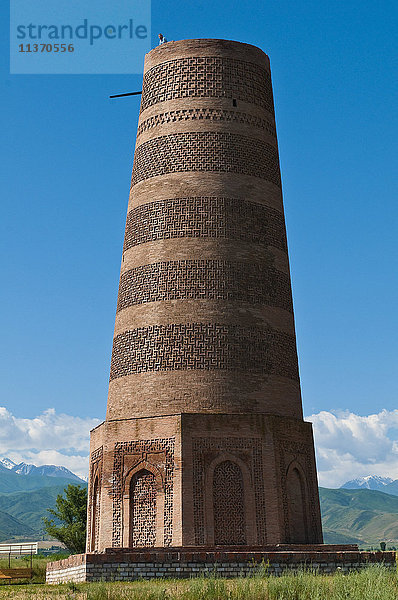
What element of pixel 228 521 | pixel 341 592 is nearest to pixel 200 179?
pixel 228 521

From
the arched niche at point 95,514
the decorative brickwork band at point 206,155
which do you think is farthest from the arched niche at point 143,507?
the decorative brickwork band at point 206,155

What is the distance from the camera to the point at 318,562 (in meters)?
16.0

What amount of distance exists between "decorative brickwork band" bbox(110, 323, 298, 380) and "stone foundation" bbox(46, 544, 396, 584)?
219 inches

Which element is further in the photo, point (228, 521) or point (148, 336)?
point (148, 336)

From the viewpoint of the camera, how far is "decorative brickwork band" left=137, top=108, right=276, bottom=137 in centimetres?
2273

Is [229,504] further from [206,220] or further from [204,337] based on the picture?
[206,220]

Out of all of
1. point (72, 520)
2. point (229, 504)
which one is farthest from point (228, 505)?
point (72, 520)

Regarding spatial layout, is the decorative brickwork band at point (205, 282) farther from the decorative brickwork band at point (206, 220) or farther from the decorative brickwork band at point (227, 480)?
the decorative brickwork band at point (227, 480)

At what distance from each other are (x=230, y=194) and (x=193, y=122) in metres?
2.51

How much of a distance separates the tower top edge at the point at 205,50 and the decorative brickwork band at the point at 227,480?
11.5m

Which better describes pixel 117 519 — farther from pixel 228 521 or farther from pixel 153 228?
pixel 153 228

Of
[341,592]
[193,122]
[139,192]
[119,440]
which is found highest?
[193,122]

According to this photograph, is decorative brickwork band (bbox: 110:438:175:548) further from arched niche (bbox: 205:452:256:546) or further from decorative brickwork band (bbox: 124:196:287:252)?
decorative brickwork band (bbox: 124:196:287:252)

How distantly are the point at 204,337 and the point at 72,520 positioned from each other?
2330cm
